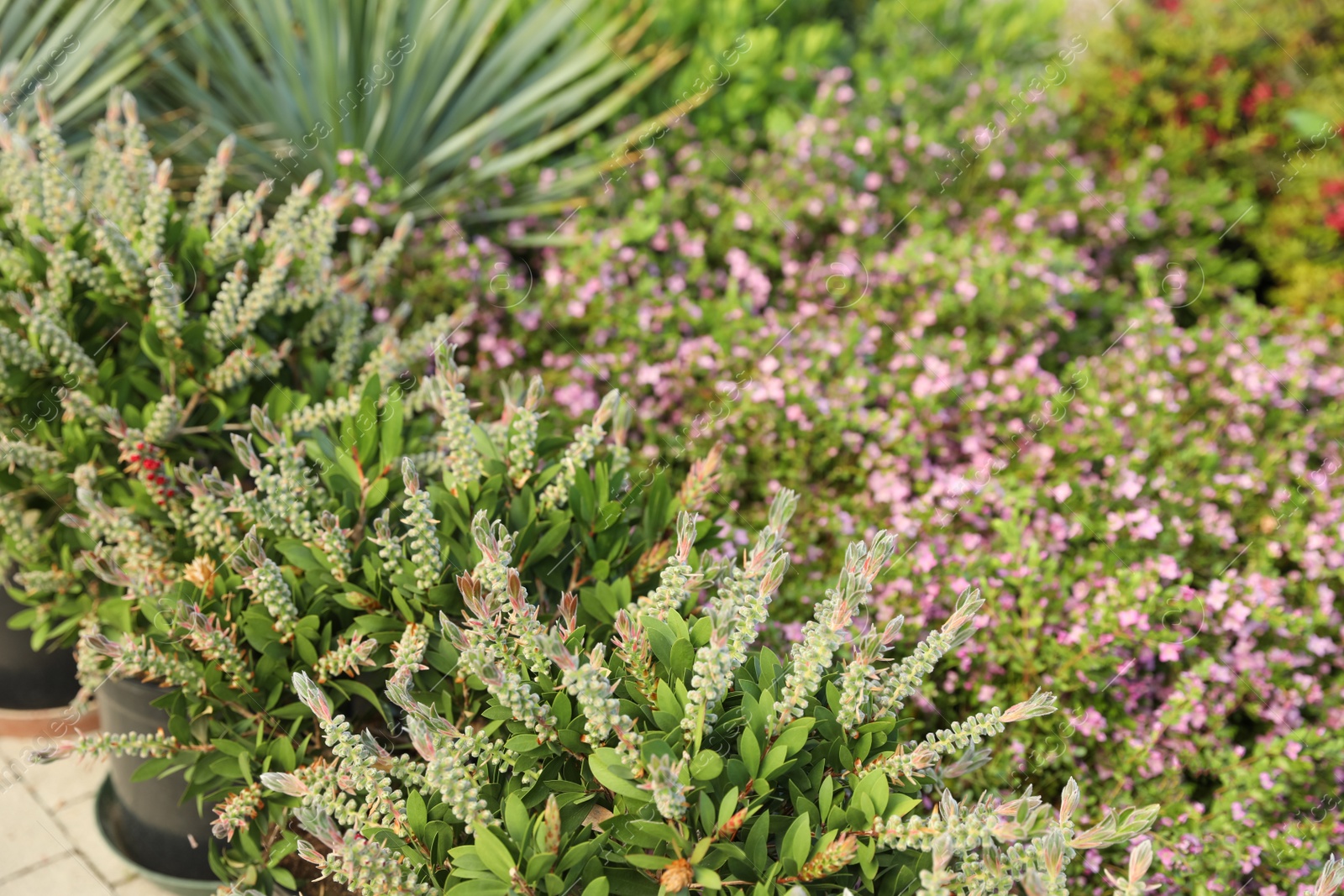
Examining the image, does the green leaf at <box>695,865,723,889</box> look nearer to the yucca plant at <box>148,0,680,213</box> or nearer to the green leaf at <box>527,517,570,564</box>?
the green leaf at <box>527,517,570,564</box>

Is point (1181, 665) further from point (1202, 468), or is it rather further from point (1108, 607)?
point (1202, 468)

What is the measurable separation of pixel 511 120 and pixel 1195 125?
332 centimetres

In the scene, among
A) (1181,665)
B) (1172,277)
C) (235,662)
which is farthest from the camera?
(1172,277)

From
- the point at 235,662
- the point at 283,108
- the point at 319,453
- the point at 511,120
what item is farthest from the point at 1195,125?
the point at 235,662

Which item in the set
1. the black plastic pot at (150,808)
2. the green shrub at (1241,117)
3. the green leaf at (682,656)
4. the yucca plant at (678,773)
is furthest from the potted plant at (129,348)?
the green shrub at (1241,117)

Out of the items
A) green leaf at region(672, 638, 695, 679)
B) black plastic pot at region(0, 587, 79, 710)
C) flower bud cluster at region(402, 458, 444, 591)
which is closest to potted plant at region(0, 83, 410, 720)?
black plastic pot at region(0, 587, 79, 710)

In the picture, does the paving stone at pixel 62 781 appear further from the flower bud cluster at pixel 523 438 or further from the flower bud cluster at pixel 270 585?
the flower bud cluster at pixel 523 438

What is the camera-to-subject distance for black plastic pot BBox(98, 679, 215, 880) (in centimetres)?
204

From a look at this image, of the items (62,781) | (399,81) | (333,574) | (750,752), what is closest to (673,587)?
(750,752)

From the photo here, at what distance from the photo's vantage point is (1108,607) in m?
2.21

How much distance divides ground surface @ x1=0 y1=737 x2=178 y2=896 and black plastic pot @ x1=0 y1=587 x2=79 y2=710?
0.46ft

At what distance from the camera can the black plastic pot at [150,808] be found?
2041 millimetres

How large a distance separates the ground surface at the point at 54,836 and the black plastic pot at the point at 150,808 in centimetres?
11

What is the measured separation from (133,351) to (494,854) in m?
1.58
